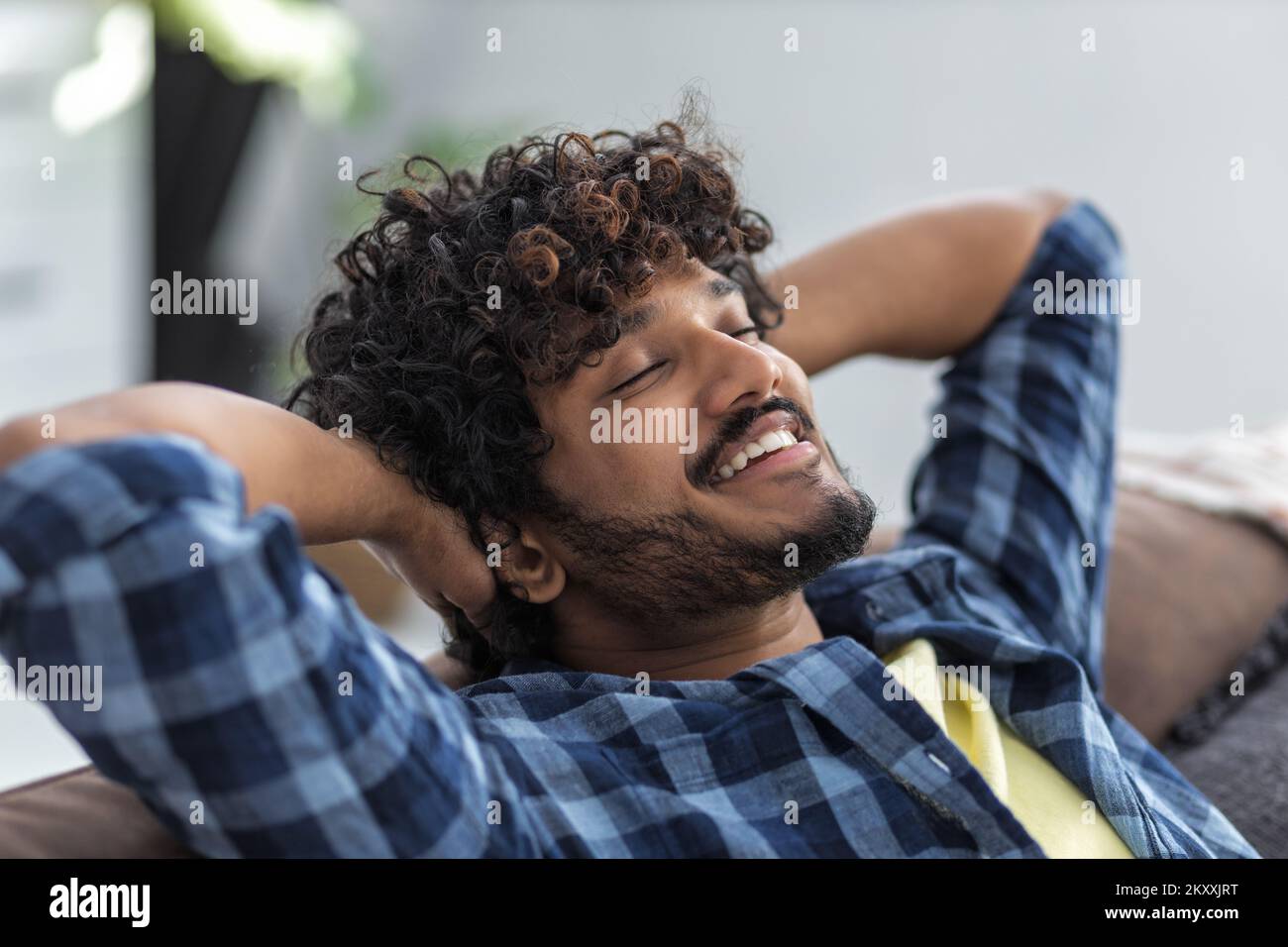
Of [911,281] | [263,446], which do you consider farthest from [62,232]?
[263,446]

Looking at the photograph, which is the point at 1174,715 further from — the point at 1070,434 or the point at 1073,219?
the point at 1073,219

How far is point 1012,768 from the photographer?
1.03 meters

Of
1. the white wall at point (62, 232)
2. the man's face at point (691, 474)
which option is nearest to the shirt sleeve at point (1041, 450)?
the man's face at point (691, 474)

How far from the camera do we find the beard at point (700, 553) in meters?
0.99

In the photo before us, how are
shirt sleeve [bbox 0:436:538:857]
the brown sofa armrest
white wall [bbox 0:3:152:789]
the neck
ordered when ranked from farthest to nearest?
1. white wall [bbox 0:3:152:789]
2. the neck
3. the brown sofa armrest
4. shirt sleeve [bbox 0:436:538:857]

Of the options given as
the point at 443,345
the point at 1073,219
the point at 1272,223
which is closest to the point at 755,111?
the point at 1272,223

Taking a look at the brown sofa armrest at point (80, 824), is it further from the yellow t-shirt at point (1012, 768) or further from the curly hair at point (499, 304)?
the yellow t-shirt at point (1012, 768)

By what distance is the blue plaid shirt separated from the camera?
0.70 m

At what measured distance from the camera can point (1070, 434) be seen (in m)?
1.29

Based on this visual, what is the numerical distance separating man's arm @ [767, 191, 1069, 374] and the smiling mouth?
12.1 inches

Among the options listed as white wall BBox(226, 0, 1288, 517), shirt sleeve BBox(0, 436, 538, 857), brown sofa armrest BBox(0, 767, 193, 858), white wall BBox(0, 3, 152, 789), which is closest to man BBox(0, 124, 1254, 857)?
shirt sleeve BBox(0, 436, 538, 857)

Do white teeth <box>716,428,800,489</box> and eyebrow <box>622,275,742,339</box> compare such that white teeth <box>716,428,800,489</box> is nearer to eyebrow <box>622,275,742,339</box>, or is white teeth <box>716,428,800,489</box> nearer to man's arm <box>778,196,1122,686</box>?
eyebrow <box>622,275,742,339</box>
